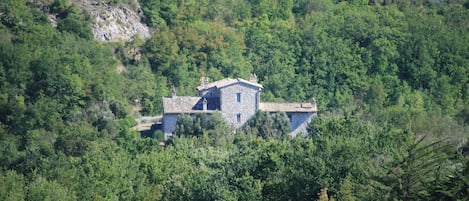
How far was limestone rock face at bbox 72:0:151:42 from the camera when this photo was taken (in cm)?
7562

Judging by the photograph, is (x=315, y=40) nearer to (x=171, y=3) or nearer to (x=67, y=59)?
(x=171, y=3)

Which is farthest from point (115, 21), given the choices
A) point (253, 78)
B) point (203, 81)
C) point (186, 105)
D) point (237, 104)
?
point (237, 104)

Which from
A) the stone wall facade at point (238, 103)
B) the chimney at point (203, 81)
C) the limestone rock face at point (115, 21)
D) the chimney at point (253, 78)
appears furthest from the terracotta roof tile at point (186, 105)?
the limestone rock face at point (115, 21)

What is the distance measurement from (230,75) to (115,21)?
865cm

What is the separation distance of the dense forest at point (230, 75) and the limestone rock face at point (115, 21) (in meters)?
0.78

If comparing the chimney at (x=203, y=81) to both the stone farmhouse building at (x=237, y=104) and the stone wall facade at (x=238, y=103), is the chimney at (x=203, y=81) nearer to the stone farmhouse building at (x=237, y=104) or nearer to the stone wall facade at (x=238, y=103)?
the stone farmhouse building at (x=237, y=104)

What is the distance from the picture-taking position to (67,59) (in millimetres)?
67812

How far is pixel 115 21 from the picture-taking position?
76812 mm

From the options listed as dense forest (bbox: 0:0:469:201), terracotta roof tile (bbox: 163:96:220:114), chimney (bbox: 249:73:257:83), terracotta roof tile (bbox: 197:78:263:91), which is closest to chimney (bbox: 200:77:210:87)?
terracotta roof tile (bbox: 197:78:263:91)

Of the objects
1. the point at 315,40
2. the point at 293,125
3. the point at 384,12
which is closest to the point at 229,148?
the point at 293,125

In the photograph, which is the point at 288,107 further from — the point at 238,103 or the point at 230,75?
the point at 230,75

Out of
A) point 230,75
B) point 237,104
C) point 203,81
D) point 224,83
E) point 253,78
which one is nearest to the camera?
point 237,104

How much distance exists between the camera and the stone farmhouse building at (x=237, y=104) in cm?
6588

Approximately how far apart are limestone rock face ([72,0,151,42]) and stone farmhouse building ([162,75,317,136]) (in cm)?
1082
